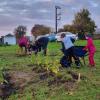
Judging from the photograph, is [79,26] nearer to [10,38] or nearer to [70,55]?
[10,38]

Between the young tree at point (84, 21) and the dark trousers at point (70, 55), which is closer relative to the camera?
the dark trousers at point (70, 55)

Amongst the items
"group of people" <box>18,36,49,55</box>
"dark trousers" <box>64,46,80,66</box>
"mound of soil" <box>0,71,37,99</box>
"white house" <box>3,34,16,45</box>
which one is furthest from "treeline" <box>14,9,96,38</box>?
"mound of soil" <box>0,71,37,99</box>

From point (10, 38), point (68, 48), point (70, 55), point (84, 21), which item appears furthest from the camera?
point (10, 38)

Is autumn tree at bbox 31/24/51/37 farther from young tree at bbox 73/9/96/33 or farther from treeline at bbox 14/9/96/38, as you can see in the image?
young tree at bbox 73/9/96/33

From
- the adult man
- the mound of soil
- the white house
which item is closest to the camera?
the mound of soil

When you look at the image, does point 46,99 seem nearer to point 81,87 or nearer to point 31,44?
point 81,87

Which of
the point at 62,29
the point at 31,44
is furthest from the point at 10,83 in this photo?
the point at 62,29

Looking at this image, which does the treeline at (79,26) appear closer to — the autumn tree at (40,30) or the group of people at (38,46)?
the autumn tree at (40,30)

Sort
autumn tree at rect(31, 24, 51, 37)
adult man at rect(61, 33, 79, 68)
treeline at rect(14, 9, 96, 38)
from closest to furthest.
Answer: adult man at rect(61, 33, 79, 68)
treeline at rect(14, 9, 96, 38)
autumn tree at rect(31, 24, 51, 37)

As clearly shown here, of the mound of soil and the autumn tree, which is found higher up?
the autumn tree

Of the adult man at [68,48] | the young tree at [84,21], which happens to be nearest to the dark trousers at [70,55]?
the adult man at [68,48]

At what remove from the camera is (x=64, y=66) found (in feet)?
71.4

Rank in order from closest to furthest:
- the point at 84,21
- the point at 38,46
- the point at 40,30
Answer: the point at 38,46, the point at 84,21, the point at 40,30

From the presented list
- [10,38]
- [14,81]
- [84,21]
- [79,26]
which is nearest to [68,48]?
[14,81]
